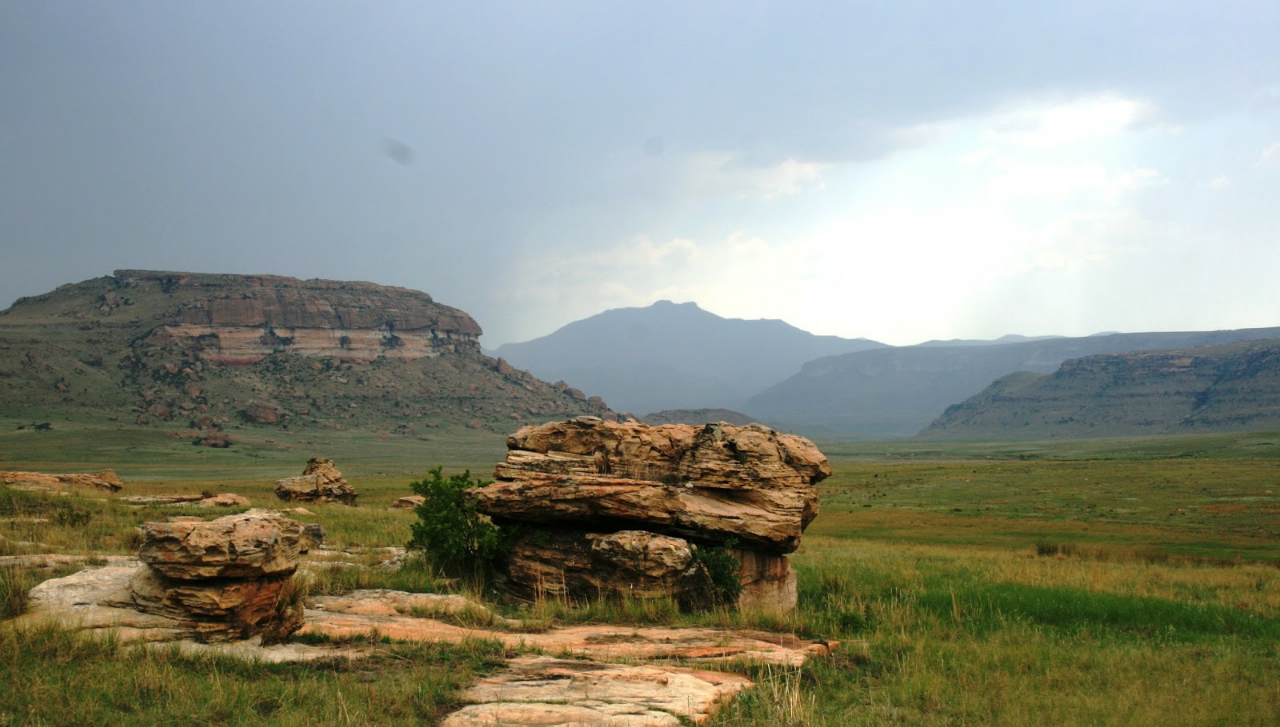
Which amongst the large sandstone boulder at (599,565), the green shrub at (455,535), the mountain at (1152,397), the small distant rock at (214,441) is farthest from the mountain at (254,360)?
the large sandstone boulder at (599,565)

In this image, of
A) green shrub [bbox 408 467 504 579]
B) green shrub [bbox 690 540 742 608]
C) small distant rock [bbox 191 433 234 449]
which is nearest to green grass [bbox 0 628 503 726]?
green shrub [bbox 690 540 742 608]

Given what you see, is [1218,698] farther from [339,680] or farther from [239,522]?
[239,522]

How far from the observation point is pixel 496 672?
8273mm

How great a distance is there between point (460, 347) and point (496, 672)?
17222cm

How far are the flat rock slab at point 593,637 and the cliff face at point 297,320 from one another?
143 m

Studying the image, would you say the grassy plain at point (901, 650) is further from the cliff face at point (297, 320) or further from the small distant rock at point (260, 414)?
the cliff face at point (297, 320)

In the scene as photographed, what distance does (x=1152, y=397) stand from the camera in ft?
547

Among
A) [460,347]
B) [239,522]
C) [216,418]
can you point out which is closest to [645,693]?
[239,522]

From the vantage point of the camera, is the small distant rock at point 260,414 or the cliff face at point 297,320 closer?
the small distant rock at point 260,414

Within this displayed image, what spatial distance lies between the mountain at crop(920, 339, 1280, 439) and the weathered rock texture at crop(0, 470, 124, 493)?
165 metres

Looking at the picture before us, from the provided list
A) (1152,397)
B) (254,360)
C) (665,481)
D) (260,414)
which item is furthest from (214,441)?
(1152,397)

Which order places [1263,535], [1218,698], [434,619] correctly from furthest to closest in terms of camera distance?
[1263,535]
[434,619]
[1218,698]

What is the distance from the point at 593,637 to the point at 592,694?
295 cm

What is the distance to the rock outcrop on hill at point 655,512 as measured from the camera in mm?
12703
